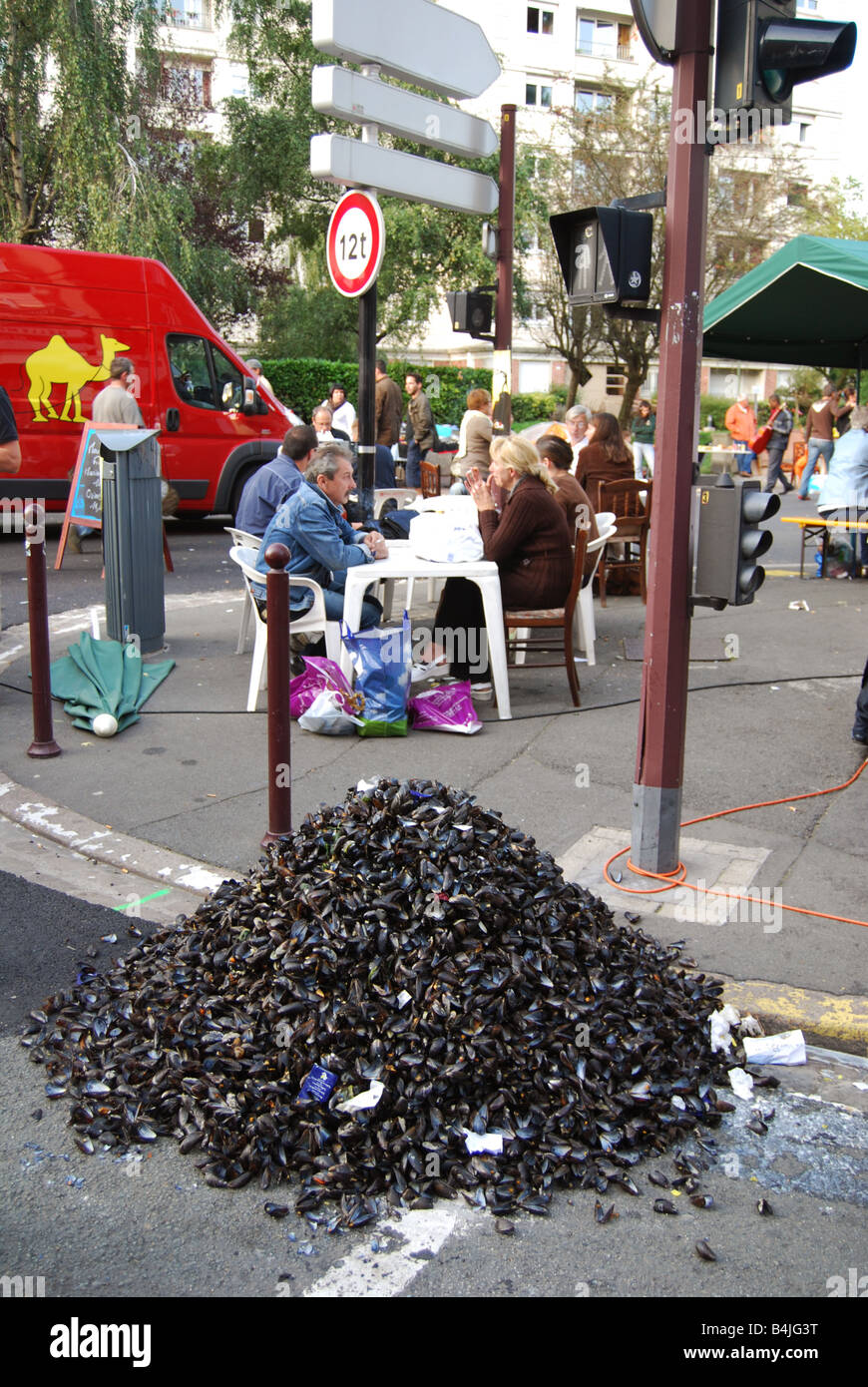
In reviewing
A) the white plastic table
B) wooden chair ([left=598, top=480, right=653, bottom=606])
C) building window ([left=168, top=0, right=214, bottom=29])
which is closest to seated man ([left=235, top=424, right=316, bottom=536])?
the white plastic table

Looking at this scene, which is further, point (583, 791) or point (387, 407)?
point (387, 407)

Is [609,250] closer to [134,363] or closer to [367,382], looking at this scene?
[367,382]

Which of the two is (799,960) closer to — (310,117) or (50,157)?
(50,157)

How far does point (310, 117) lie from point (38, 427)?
18.9 meters

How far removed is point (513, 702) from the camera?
7543mm

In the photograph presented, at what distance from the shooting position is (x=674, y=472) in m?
4.46

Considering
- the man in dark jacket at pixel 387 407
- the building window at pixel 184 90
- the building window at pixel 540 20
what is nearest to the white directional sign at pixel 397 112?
the man in dark jacket at pixel 387 407

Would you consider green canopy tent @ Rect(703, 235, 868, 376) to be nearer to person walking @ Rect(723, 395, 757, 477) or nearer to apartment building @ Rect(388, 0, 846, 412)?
person walking @ Rect(723, 395, 757, 477)

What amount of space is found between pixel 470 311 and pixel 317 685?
702 centimetres

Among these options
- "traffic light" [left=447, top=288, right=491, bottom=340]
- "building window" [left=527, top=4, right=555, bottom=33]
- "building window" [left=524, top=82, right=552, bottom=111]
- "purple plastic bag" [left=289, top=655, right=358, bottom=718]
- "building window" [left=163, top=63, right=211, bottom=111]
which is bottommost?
"purple plastic bag" [left=289, top=655, right=358, bottom=718]

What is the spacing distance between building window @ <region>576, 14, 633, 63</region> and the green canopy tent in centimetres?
4201

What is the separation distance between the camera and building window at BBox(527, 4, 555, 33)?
4834 cm

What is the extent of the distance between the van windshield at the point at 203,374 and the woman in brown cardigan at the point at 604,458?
5356 millimetres

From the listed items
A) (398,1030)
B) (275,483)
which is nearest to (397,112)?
(275,483)
